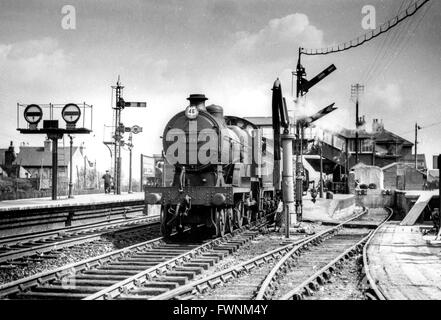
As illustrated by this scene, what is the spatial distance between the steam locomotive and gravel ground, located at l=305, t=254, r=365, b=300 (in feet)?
12.3

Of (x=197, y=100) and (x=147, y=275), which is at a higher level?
(x=197, y=100)

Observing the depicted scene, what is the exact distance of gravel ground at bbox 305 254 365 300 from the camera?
7.27 meters

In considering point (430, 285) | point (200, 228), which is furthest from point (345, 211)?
point (430, 285)

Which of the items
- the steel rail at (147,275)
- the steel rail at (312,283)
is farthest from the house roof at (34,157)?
the steel rail at (312,283)

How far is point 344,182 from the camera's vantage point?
41.6 meters

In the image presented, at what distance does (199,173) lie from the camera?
13.2 m

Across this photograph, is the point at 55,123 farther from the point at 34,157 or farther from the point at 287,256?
the point at 34,157

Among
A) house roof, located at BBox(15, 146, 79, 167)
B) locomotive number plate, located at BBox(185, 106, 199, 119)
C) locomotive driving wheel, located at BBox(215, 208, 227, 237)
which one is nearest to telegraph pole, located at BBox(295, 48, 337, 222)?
locomotive number plate, located at BBox(185, 106, 199, 119)

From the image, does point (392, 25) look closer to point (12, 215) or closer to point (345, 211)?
point (12, 215)

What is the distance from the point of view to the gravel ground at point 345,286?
7.27 meters

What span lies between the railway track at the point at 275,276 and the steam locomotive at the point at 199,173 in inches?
90.4

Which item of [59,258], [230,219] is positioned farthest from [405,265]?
[59,258]

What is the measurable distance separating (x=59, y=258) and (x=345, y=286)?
5934 mm
